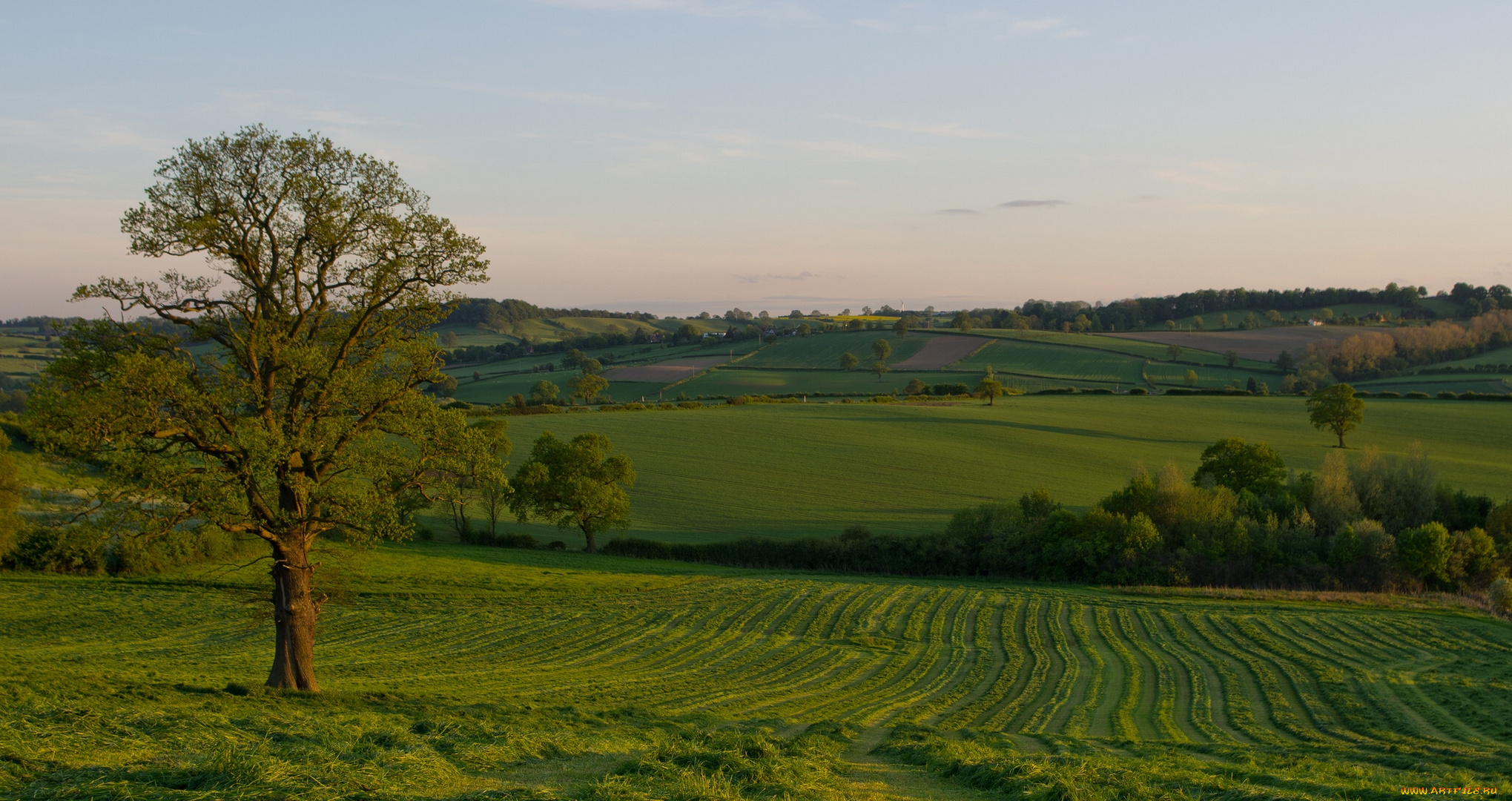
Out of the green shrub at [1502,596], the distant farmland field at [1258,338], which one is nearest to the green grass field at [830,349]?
the distant farmland field at [1258,338]

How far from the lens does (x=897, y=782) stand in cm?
1129

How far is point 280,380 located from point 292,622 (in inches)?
163

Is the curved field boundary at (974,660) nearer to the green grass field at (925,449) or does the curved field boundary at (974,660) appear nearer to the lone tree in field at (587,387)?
the green grass field at (925,449)

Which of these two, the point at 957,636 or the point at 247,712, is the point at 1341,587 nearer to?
the point at 957,636

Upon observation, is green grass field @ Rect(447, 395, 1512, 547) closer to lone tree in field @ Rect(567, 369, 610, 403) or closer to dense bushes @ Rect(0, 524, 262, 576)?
lone tree in field @ Rect(567, 369, 610, 403)

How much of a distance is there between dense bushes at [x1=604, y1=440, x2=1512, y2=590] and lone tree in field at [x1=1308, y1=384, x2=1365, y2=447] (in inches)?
990

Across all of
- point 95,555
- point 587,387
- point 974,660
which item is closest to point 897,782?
point 974,660

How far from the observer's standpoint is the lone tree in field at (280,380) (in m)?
13.8

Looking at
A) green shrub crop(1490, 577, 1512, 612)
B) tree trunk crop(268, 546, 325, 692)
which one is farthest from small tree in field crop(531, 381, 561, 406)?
tree trunk crop(268, 546, 325, 692)

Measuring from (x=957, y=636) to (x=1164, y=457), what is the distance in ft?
169

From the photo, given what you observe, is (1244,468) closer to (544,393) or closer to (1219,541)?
(1219,541)

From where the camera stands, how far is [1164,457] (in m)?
72.6

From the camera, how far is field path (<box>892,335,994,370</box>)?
123812 millimetres

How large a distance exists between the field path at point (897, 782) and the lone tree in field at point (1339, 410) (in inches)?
3018
